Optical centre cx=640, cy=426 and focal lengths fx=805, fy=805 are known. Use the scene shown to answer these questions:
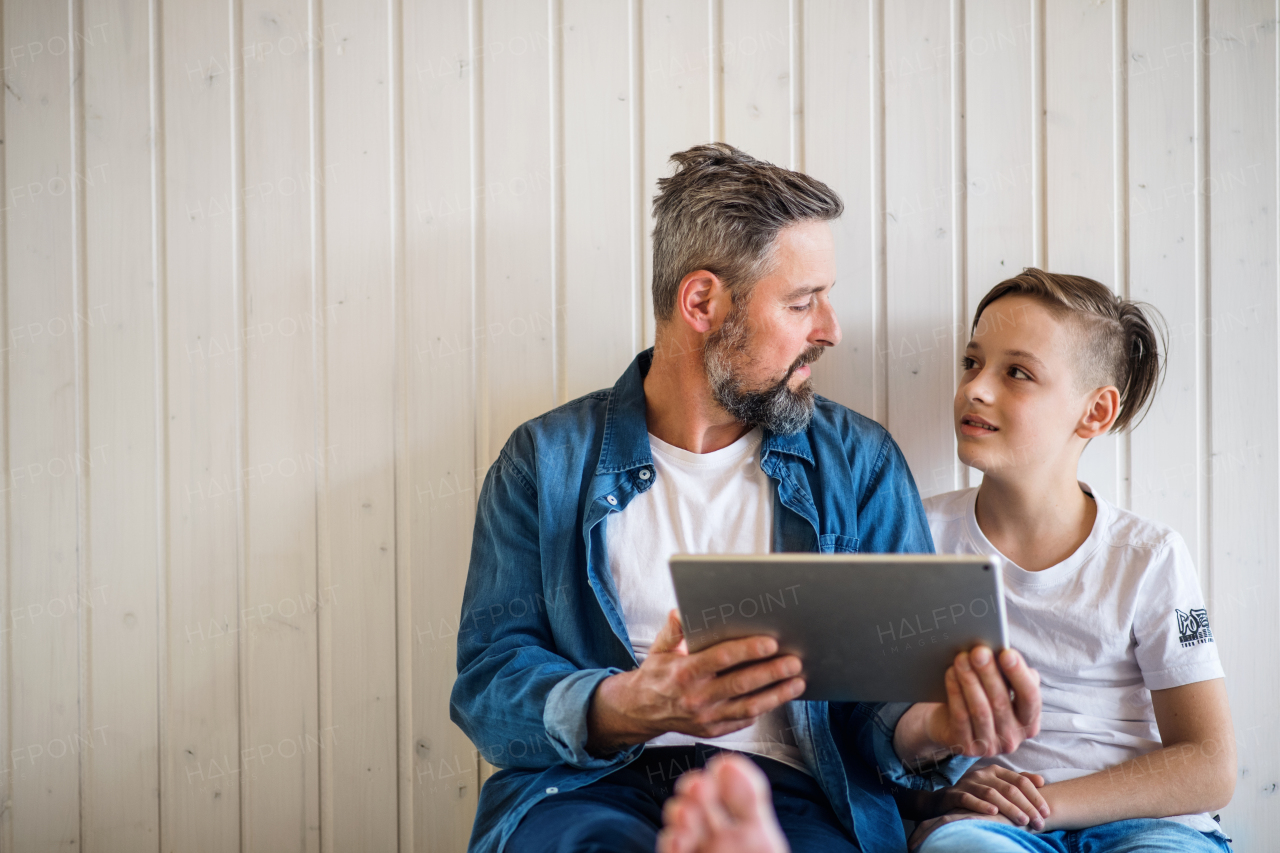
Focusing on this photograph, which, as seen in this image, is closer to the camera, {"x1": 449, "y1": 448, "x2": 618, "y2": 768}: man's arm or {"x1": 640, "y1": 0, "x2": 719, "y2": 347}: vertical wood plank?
{"x1": 449, "y1": 448, "x2": 618, "y2": 768}: man's arm

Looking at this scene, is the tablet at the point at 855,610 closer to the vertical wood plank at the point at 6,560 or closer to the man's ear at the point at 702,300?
the man's ear at the point at 702,300

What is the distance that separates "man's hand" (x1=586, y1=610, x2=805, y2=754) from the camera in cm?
89

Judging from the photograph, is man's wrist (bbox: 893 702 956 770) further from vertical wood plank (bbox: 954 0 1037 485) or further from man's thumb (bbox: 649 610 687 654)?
vertical wood plank (bbox: 954 0 1037 485)

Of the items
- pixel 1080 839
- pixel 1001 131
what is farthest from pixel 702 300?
pixel 1080 839

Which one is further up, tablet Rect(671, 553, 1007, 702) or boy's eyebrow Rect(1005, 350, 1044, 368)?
boy's eyebrow Rect(1005, 350, 1044, 368)

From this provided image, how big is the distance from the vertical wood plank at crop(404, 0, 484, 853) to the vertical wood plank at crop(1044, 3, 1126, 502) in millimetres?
1065

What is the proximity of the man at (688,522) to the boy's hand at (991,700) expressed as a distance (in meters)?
0.08

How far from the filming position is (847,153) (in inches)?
58.2

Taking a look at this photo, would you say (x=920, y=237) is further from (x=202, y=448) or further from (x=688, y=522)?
(x=202, y=448)

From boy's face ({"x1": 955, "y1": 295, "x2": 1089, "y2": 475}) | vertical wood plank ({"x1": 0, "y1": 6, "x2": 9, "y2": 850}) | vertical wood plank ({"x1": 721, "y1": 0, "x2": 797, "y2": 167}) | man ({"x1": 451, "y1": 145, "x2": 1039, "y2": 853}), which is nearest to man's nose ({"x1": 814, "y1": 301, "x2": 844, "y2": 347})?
man ({"x1": 451, "y1": 145, "x2": 1039, "y2": 853})

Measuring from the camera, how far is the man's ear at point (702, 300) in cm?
127

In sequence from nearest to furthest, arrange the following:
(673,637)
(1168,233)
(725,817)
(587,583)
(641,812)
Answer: (725,817) < (673,637) < (641,812) < (587,583) < (1168,233)

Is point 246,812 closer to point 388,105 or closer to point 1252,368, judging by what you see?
point 388,105

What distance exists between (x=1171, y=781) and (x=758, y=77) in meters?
1.31
